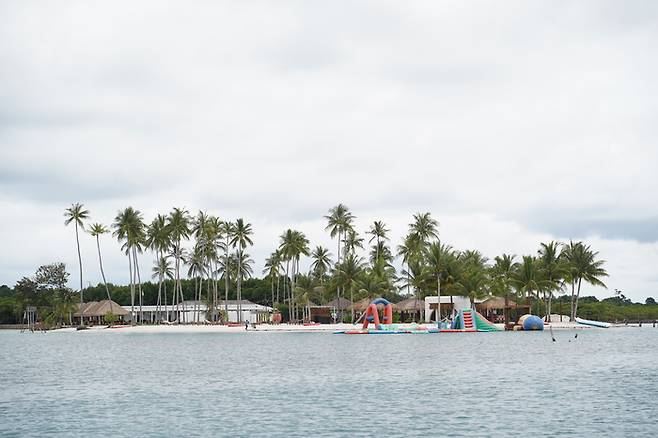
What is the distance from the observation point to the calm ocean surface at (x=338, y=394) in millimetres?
29328

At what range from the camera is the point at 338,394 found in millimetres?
38594

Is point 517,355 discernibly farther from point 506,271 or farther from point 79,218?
point 79,218

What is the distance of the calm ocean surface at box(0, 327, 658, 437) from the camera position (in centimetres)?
2933

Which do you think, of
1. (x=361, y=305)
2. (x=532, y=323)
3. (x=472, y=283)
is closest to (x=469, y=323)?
(x=532, y=323)

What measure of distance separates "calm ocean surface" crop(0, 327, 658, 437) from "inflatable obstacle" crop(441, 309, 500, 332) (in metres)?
36.6

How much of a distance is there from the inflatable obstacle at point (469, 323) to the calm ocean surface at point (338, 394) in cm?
3662

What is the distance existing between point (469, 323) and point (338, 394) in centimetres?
6987

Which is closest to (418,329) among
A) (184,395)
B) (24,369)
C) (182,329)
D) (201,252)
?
(182,329)

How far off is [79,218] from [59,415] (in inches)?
4475

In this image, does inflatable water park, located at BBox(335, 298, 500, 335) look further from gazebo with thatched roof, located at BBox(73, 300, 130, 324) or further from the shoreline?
gazebo with thatched roof, located at BBox(73, 300, 130, 324)

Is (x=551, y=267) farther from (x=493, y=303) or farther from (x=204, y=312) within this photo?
(x=204, y=312)

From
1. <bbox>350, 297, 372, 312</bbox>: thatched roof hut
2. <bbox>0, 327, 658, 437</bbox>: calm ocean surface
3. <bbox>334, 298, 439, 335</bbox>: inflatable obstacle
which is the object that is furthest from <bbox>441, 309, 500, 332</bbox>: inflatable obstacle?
<bbox>0, 327, 658, 437</bbox>: calm ocean surface

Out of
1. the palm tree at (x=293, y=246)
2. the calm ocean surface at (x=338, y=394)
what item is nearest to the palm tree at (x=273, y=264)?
the palm tree at (x=293, y=246)

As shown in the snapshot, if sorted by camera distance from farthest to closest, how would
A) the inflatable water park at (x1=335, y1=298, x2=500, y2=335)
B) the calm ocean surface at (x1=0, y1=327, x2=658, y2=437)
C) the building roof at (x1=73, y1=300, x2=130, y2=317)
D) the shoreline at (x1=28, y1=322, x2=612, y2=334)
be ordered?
the building roof at (x1=73, y1=300, x2=130, y2=317) → the shoreline at (x1=28, y1=322, x2=612, y2=334) → the inflatable water park at (x1=335, y1=298, x2=500, y2=335) → the calm ocean surface at (x1=0, y1=327, x2=658, y2=437)
